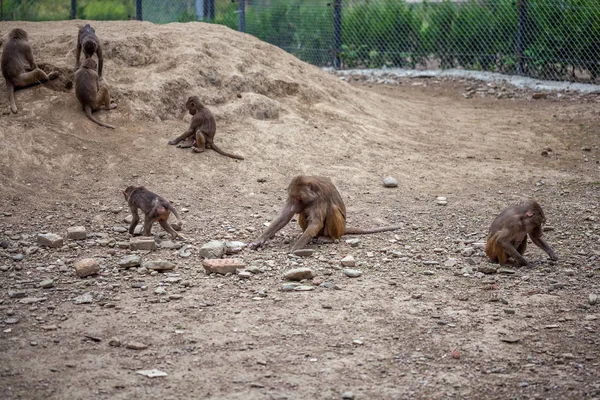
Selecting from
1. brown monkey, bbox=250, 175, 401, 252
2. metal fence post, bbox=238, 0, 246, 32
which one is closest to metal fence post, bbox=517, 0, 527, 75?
metal fence post, bbox=238, 0, 246, 32

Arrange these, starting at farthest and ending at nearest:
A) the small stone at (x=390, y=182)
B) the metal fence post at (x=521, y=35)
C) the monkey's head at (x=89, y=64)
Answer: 1. the metal fence post at (x=521, y=35)
2. the monkey's head at (x=89, y=64)
3. the small stone at (x=390, y=182)

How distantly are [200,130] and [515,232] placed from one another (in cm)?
490

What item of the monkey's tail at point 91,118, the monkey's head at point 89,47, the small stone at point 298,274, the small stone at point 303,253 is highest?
the monkey's head at point 89,47

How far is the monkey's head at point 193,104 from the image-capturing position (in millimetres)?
10852

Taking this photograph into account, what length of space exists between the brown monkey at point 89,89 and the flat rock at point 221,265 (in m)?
4.31

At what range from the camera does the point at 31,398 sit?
194 inches

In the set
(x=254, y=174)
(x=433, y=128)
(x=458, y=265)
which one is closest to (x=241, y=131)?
(x=254, y=174)

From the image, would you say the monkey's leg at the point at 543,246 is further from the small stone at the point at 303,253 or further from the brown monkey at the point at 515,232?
the small stone at the point at 303,253

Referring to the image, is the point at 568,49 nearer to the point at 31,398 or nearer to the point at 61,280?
the point at 61,280

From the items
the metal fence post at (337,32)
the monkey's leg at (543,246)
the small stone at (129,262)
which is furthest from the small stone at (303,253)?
the metal fence post at (337,32)

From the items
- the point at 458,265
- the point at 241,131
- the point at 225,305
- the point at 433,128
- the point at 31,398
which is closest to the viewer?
the point at 31,398

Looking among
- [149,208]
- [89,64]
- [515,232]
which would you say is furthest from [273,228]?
[89,64]

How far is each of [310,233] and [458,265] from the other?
1.55 metres

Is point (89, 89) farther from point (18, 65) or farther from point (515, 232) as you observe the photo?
point (515, 232)
